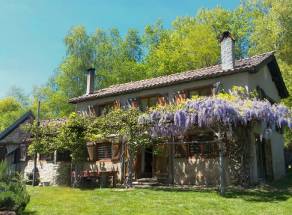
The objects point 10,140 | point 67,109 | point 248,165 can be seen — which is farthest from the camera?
point 67,109

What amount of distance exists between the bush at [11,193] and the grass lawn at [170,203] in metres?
0.80

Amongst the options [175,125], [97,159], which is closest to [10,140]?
[97,159]

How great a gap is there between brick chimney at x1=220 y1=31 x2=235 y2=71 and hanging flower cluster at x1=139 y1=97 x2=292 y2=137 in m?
2.33

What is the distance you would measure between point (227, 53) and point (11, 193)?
467 inches

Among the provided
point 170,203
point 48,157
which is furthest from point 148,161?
point 170,203

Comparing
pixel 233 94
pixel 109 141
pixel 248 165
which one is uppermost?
pixel 233 94

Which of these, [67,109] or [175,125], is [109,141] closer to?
[175,125]

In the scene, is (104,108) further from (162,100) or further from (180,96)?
(180,96)

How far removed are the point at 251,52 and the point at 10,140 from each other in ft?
62.6

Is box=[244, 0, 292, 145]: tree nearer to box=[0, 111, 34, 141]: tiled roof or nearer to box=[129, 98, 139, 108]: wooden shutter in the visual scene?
box=[129, 98, 139, 108]: wooden shutter

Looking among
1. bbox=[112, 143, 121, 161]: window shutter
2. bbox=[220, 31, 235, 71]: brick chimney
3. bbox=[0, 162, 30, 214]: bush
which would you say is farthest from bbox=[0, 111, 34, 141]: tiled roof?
bbox=[0, 162, 30, 214]: bush

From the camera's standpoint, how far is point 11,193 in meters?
9.32

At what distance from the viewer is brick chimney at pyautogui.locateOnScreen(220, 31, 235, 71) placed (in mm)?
17203

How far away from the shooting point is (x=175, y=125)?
51.7 feet
